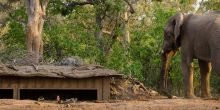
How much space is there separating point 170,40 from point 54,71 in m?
3.10

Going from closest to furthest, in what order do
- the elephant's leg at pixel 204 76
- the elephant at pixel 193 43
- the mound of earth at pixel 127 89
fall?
the elephant at pixel 193 43
the elephant's leg at pixel 204 76
the mound of earth at pixel 127 89

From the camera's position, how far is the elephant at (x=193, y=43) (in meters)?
11.1

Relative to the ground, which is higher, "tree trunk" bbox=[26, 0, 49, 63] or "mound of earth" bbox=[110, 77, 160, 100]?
"tree trunk" bbox=[26, 0, 49, 63]

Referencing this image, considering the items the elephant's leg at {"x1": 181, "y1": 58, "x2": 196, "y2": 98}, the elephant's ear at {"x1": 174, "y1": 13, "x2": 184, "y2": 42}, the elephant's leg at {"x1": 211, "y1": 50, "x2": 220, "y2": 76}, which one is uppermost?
the elephant's ear at {"x1": 174, "y1": 13, "x2": 184, "y2": 42}

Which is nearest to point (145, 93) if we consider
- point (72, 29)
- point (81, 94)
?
point (81, 94)

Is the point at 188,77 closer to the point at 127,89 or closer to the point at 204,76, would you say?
the point at 204,76

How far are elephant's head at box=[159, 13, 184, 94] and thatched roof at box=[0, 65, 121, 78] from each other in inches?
50.3

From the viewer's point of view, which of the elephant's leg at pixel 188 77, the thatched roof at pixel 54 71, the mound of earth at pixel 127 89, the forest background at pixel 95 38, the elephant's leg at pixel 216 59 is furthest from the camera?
the forest background at pixel 95 38

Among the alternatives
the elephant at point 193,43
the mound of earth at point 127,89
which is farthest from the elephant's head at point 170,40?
the mound of earth at point 127,89

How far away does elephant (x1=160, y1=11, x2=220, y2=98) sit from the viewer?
36.4 ft

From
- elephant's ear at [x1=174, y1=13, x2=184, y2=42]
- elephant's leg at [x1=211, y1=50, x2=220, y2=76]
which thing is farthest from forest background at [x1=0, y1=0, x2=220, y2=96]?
elephant's leg at [x1=211, y1=50, x2=220, y2=76]

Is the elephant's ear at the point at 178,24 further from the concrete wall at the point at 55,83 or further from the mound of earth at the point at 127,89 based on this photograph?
the concrete wall at the point at 55,83

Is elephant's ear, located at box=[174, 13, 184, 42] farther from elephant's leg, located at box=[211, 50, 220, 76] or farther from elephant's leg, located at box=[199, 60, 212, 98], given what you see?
elephant's leg, located at box=[211, 50, 220, 76]

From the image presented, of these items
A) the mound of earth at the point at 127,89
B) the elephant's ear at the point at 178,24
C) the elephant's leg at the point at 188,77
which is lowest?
the mound of earth at the point at 127,89
